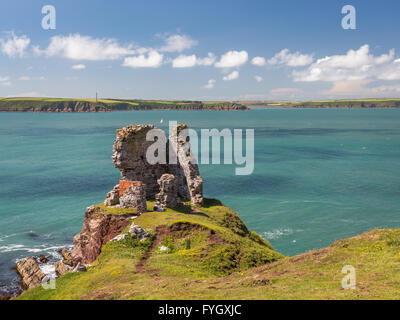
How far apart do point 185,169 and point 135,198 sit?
7746mm

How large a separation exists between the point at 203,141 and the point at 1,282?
10434 cm

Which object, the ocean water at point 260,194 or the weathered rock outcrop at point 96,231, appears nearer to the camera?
the weathered rock outcrop at point 96,231

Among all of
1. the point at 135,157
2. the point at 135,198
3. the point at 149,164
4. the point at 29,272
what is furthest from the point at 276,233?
the point at 29,272

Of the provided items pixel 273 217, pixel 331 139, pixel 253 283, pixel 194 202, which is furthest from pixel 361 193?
pixel 331 139

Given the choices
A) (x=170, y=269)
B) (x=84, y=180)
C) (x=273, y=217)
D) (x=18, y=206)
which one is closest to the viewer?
(x=170, y=269)

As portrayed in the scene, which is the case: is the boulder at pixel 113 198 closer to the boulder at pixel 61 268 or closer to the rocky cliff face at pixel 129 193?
the rocky cliff face at pixel 129 193

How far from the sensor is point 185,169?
3797cm

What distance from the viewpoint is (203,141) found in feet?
444

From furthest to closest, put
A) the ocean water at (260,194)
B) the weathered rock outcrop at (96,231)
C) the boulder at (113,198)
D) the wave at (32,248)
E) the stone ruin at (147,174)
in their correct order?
1. the ocean water at (260,194)
2. the wave at (32,248)
3. the boulder at (113,198)
4. the stone ruin at (147,174)
5. the weathered rock outcrop at (96,231)

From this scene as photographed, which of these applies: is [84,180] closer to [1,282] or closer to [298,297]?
[1,282]

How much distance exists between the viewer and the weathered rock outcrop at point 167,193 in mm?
34000

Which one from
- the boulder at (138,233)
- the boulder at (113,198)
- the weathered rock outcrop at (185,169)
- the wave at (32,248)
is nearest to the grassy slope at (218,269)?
the boulder at (138,233)

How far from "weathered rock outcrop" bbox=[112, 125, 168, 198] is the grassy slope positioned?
27.1ft

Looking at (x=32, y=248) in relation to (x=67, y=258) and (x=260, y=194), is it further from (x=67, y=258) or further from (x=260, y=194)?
(x=260, y=194)
